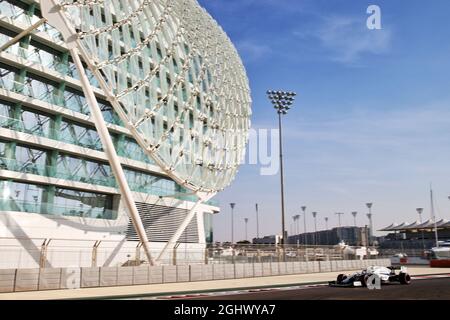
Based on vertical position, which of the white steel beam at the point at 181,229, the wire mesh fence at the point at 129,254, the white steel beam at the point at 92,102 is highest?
the white steel beam at the point at 92,102

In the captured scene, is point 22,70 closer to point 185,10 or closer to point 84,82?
point 84,82

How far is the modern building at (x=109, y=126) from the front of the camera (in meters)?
30.1

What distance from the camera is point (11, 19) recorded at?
3300cm

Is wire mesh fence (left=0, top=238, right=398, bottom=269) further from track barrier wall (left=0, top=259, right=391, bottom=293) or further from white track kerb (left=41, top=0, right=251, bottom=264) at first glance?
white track kerb (left=41, top=0, right=251, bottom=264)

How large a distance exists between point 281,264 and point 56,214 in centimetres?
1883

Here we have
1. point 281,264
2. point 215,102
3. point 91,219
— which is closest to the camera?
point 281,264

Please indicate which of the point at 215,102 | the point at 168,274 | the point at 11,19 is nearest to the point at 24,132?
the point at 11,19

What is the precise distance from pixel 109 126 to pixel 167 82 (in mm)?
8558

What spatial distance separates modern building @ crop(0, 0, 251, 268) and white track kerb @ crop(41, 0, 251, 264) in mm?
127

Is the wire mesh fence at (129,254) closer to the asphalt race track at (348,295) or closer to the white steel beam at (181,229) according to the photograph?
the white steel beam at (181,229)

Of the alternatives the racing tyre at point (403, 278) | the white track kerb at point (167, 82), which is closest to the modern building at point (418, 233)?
the white track kerb at point (167, 82)

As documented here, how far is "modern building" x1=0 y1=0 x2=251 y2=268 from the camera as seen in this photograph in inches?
1187

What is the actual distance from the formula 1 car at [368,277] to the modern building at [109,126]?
10.8 m

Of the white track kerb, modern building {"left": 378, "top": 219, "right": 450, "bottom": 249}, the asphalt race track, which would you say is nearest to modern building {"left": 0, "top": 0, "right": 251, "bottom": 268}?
the white track kerb
